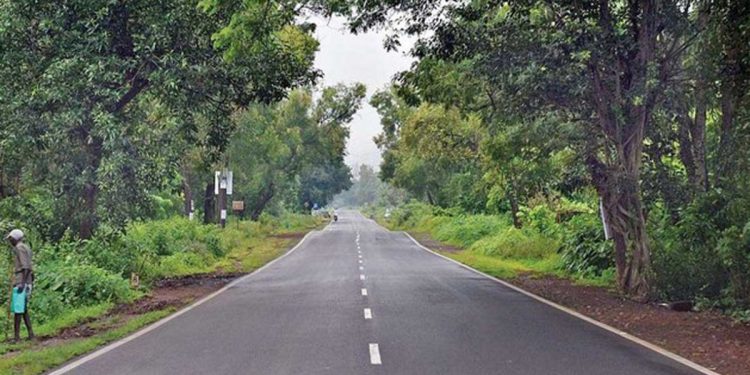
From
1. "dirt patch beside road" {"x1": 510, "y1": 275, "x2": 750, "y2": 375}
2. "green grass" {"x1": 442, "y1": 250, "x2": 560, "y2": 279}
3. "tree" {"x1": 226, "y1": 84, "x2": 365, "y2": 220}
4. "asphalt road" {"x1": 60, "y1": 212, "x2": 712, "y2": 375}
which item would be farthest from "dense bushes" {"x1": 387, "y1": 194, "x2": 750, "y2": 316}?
"tree" {"x1": 226, "y1": 84, "x2": 365, "y2": 220}

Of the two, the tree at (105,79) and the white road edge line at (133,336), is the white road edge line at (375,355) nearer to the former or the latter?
the white road edge line at (133,336)

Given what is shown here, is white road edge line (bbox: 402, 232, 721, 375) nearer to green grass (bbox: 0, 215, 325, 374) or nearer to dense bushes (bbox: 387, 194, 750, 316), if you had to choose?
dense bushes (bbox: 387, 194, 750, 316)

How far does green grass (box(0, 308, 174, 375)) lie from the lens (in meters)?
8.87

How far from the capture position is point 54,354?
975 centimetres

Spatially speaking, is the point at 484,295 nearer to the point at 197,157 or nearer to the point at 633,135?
the point at 633,135

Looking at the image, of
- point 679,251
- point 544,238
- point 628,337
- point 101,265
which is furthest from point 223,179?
point 628,337

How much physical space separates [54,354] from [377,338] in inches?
176

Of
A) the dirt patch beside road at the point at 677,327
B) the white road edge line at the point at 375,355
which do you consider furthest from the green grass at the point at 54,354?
the dirt patch beside road at the point at 677,327

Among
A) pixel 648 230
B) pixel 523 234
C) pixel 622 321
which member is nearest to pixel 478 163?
pixel 523 234

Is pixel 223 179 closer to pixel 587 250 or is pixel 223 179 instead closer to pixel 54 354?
pixel 587 250

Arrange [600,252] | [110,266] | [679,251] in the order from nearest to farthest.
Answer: [679,251] → [110,266] → [600,252]

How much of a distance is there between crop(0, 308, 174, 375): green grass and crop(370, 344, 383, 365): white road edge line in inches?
158

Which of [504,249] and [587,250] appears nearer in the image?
[587,250]

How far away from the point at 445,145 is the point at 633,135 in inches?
875
